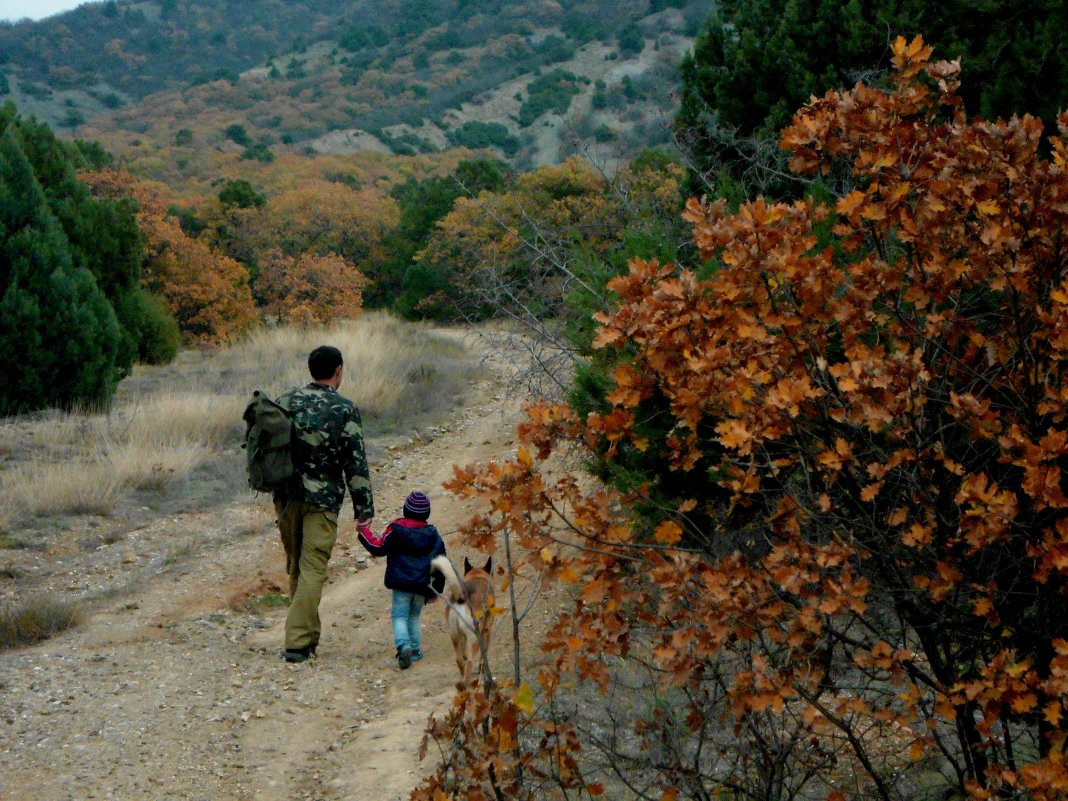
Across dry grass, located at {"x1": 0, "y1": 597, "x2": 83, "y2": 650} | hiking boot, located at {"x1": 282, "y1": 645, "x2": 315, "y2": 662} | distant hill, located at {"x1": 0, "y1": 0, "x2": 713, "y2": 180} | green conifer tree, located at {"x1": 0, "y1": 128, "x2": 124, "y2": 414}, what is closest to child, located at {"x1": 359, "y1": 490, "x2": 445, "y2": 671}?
hiking boot, located at {"x1": 282, "y1": 645, "x2": 315, "y2": 662}

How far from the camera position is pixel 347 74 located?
8012 centimetres

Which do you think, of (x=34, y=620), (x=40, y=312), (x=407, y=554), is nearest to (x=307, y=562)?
(x=407, y=554)

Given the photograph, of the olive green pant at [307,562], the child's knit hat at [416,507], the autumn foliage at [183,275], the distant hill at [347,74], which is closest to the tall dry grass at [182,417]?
the autumn foliage at [183,275]

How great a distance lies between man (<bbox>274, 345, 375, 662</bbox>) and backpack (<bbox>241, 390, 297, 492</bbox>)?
0.38 ft

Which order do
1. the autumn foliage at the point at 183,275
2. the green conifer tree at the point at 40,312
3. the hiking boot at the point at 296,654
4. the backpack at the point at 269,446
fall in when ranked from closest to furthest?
the backpack at the point at 269,446, the hiking boot at the point at 296,654, the green conifer tree at the point at 40,312, the autumn foliage at the point at 183,275

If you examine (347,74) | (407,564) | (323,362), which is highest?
(347,74)

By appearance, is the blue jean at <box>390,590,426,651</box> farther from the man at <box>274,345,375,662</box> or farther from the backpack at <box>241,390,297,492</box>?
the backpack at <box>241,390,297,492</box>

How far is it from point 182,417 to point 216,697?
22.4 feet

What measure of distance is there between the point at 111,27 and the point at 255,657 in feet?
344

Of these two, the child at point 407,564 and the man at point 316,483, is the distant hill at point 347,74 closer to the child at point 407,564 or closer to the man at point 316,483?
the man at point 316,483

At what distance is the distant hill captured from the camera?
206 feet

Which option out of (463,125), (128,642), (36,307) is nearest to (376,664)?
(128,642)

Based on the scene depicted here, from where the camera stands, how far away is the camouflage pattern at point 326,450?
Result: 5.38 m

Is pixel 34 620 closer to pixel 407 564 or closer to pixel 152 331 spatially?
pixel 407 564
